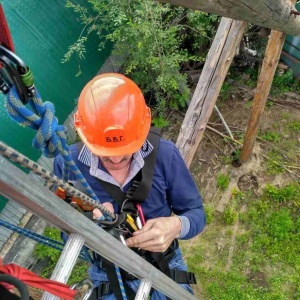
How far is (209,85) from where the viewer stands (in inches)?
148

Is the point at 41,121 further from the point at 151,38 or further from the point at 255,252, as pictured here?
the point at 151,38

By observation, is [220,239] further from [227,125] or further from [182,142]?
[227,125]

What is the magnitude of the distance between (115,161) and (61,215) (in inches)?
39.3

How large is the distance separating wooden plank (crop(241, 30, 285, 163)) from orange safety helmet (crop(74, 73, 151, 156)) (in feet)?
6.99

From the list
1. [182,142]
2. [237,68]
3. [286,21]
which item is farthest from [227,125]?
[286,21]

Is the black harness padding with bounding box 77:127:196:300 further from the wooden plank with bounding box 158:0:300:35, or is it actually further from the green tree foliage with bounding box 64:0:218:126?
the green tree foliage with bounding box 64:0:218:126

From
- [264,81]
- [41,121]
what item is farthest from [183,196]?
Result: [264,81]

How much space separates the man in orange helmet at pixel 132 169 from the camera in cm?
196

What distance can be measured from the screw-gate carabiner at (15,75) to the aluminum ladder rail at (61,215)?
0.16 m

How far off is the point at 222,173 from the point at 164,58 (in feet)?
5.08

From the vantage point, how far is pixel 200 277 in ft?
13.3

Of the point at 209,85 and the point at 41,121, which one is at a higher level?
the point at 41,121

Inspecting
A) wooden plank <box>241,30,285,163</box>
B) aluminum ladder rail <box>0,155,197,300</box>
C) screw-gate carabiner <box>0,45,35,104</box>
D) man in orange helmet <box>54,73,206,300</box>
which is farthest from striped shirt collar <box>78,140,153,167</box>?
wooden plank <box>241,30,285,163</box>

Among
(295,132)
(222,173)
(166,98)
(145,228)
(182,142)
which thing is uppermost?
(145,228)
